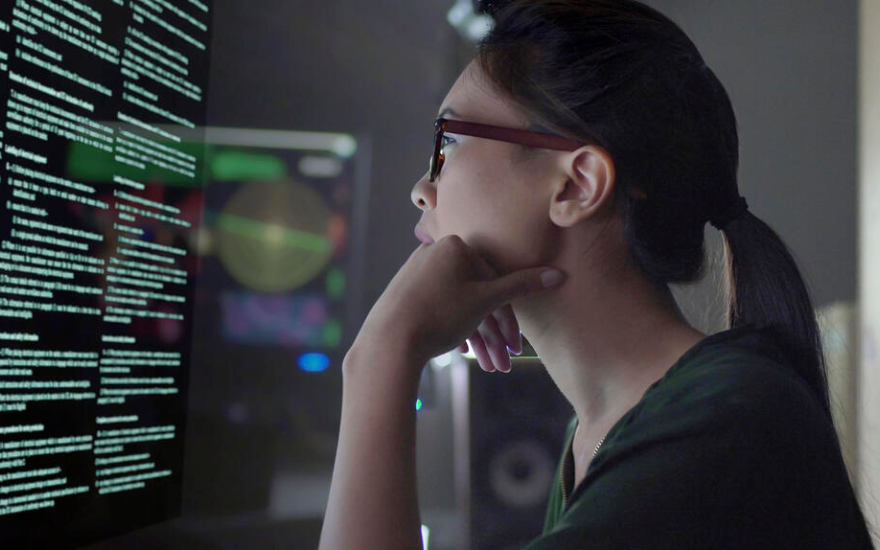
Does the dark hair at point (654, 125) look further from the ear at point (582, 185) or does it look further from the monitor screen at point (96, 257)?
the monitor screen at point (96, 257)

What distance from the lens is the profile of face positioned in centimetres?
79

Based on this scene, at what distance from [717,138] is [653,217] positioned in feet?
0.36

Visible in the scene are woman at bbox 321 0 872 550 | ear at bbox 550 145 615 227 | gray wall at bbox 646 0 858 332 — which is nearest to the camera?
woman at bbox 321 0 872 550

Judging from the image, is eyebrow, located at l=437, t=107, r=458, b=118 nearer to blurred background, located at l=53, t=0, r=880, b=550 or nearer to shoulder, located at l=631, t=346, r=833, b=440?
shoulder, located at l=631, t=346, r=833, b=440

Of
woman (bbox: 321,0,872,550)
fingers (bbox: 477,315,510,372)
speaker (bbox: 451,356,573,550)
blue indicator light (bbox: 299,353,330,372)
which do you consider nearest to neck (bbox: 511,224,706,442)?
woman (bbox: 321,0,872,550)

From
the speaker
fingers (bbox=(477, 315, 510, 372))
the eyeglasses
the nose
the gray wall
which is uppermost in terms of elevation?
the gray wall

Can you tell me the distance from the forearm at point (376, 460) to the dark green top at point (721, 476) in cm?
13

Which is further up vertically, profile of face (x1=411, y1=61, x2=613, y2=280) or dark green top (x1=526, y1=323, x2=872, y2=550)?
profile of face (x1=411, y1=61, x2=613, y2=280)

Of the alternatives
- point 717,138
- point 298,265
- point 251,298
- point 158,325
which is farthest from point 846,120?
point 158,325

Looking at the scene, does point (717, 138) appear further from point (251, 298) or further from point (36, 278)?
point (251, 298)

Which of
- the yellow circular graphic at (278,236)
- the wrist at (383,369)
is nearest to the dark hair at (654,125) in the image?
the wrist at (383,369)

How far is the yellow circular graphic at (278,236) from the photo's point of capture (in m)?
1.54

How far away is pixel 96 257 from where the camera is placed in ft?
3.57

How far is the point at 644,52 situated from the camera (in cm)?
78
